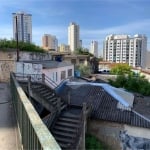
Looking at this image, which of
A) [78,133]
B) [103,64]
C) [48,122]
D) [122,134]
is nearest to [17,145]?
[78,133]

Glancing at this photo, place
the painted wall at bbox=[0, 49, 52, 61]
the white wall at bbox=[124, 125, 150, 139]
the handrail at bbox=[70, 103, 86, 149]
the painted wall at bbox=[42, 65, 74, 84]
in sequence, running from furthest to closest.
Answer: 1. the painted wall at bbox=[0, 49, 52, 61]
2. the painted wall at bbox=[42, 65, 74, 84]
3. the white wall at bbox=[124, 125, 150, 139]
4. the handrail at bbox=[70, 103, 86, 149]

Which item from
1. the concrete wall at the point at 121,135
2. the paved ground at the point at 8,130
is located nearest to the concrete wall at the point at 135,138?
the concrete wall at the point at 121,135

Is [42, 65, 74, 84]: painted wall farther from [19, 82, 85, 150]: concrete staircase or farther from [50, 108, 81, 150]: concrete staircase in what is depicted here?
[50, 108, 81, 150]: concrete staircase

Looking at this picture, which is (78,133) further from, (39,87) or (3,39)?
(3,39)

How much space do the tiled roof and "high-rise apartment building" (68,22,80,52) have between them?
67.8 meters

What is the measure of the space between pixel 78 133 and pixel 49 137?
10117 mm

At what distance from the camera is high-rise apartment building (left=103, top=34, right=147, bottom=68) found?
264 feet

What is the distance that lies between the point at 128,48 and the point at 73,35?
21789mm

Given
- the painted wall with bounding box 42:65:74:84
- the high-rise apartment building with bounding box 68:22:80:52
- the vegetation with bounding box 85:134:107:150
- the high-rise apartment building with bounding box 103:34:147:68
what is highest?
the high-rise apartment building with bounding box 68:22:80:52

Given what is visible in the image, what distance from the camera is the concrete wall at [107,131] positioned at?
1273cm

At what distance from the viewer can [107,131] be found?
13062 millimetres

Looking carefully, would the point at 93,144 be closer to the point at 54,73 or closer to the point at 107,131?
the point at 107,131

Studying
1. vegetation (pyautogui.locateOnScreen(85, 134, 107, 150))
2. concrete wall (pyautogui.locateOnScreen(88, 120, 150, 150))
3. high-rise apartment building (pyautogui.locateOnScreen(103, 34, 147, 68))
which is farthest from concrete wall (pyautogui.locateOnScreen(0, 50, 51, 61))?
high-rise apartment building (pyautogui.locateOnScreen(103, 34, 147, 68))

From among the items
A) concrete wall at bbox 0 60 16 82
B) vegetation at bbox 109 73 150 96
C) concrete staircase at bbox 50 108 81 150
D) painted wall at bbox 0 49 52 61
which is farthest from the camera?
vegetation at bbox 109 73 150 96
